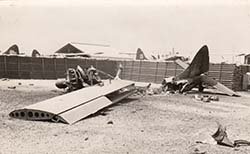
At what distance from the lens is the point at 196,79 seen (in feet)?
66.7

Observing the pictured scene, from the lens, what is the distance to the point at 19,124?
29.9 ft

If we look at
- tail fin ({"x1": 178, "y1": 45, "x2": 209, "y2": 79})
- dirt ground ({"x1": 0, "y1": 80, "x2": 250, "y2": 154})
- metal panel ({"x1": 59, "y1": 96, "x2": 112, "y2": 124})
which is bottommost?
dirt ground ({"x1": 0, "y1": 80, "x2": 250, "y2": 154})

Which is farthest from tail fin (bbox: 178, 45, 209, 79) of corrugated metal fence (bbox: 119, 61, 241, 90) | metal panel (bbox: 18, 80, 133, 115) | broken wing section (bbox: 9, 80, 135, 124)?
broken wing section (bbox: 9, 80, 135, 124)

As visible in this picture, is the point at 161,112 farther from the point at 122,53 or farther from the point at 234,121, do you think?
the point at 122,53

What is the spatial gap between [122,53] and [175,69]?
23.3 metres

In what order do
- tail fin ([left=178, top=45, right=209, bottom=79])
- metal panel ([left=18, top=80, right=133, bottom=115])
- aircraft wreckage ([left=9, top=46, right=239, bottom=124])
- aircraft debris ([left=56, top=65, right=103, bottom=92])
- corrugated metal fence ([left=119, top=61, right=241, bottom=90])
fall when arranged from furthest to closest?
corrugated metal fence ([left=119, top=61, right=241, bottom=90]) → tail fin ([left=178, top=45, right=209, bottom=79]) → aircraft debris ([left=56, top=65, right=103, bottom=92]) → metal panel ([left=18, top=80, right=133, bottom=115]) → aircraft wreckage ([left=9, top=46, right=239, bottom=124])

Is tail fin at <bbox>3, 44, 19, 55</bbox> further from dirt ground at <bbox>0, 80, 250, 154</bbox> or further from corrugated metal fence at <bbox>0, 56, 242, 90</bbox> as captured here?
dirt ground at <bbox>0, 80, 250, 154</bbox>

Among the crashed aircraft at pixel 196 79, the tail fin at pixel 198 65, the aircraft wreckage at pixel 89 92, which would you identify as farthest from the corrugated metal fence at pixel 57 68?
the tail fin at pixel 198 65

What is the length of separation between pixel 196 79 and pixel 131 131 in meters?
12.1

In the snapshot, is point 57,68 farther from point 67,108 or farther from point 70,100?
point 67,108

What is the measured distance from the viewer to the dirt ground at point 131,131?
7.06 metres

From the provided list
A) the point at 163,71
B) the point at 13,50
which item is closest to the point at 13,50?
the point at 13,50

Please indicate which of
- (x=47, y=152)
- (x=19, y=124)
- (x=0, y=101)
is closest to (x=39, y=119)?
(x=19, y=124)

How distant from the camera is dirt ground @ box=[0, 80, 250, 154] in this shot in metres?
7.06
